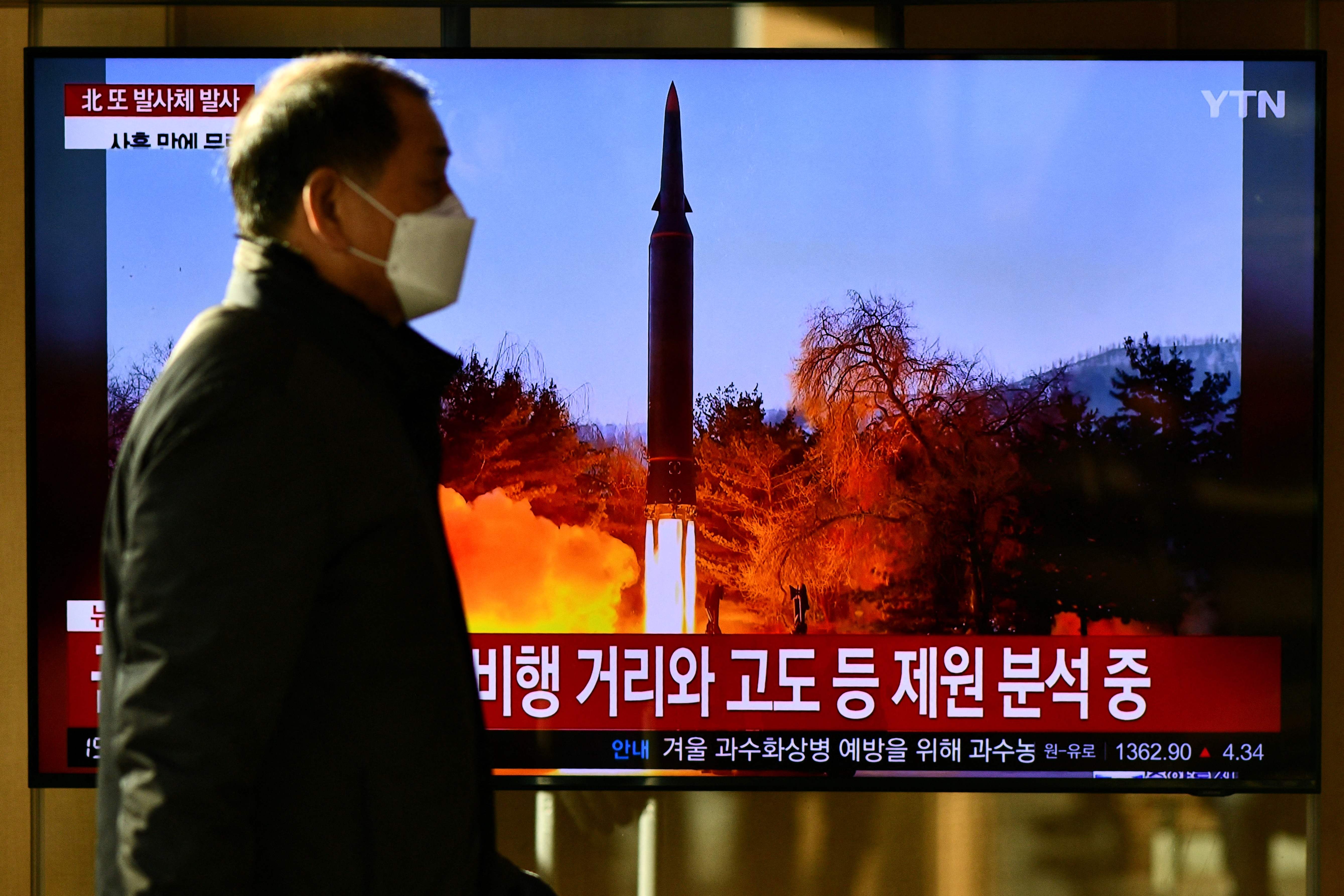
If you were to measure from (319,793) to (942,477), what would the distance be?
1748 mm

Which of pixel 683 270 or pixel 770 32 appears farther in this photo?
pixel 770 32

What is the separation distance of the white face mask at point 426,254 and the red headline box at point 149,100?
4.59 ft

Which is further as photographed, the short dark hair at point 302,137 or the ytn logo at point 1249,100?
the ytn logo at point 1249,100

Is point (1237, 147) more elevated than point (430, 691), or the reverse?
point (1237, 147)

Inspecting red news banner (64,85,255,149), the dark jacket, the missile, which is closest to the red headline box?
red news banner (64,85,255,149)

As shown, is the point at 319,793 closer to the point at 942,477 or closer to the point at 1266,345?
the point at 942,477

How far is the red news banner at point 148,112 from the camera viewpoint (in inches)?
100

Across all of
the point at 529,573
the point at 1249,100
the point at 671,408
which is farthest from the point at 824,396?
the point at 1249,100

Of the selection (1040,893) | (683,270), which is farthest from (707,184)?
(1040,893)

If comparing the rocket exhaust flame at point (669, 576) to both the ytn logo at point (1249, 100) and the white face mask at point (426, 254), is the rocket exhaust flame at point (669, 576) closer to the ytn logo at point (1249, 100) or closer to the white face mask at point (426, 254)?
the white face mask at point (426, 254)

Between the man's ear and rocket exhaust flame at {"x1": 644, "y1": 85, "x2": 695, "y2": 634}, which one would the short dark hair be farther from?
rocket exhaust flame at {"x1": 644, "y1": 85, "x2": 695, "y2": 634}

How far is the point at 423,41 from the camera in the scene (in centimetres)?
276

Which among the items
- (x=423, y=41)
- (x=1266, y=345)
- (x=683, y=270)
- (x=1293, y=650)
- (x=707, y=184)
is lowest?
(x=1293, y=650)

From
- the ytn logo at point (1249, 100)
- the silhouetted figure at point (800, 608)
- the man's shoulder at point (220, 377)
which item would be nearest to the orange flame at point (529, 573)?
the silhouetted figure at point (800, 608)
